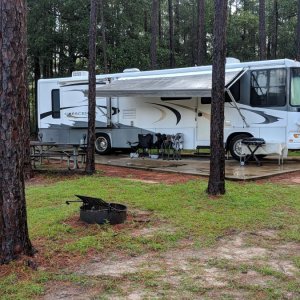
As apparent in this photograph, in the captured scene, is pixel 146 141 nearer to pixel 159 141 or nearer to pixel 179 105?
pixel 159 141

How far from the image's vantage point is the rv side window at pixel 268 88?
11.2m

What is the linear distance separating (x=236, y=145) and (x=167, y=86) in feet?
8.27

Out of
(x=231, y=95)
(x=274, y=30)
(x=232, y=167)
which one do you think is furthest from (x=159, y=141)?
(x=274, y=30)

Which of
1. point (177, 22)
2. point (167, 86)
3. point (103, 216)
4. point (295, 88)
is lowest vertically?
point (103, 216)

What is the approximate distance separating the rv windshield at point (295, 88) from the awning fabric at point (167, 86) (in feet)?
4.61

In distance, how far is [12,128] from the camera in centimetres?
383

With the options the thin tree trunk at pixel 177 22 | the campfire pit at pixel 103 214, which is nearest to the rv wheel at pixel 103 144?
the campfire pit at pixel 103 214

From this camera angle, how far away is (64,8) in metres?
23.2

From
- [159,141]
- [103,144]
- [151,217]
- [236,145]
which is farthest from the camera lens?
[103,144]

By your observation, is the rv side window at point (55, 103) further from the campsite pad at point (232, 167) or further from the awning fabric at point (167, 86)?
the campsite pad at point (232, 167)

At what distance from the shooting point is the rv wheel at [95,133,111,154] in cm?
1474

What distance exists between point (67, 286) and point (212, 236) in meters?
1.93

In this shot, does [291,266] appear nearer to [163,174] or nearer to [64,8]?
[163,174]

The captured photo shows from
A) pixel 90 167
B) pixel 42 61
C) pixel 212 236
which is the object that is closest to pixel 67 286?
pixel 212 236
